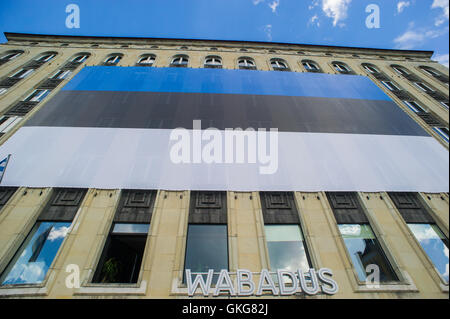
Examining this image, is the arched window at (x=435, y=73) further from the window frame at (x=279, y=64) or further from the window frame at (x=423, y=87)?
the window frame at (x=279, y=64)

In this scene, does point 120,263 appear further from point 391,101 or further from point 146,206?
point 391,101

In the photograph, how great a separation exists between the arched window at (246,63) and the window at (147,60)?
395 inches

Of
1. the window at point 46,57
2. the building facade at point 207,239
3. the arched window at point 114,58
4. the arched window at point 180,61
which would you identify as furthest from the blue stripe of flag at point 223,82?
the window at point 46,57

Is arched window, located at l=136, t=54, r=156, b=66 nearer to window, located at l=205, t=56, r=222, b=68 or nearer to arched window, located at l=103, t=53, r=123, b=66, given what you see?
arched window, located at l=103, t=53, r=123, b=66

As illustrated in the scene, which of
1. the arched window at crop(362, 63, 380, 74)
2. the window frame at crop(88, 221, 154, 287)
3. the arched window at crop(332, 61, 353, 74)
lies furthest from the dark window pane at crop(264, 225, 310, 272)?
the arched window at crop(362, 63, 380, 74)

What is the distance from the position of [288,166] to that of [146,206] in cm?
765

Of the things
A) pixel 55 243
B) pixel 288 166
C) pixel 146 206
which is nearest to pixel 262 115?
pixel 288 166

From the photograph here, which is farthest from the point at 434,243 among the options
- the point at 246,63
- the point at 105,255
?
the point at 246,63

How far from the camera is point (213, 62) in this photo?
21344 mm

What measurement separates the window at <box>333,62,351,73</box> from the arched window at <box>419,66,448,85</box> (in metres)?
8.67

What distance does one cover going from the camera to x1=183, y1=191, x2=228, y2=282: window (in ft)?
25.3

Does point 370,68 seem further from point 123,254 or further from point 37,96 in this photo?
point 37,96

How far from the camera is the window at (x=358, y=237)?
765 centimetres

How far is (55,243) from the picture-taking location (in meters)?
7.96
